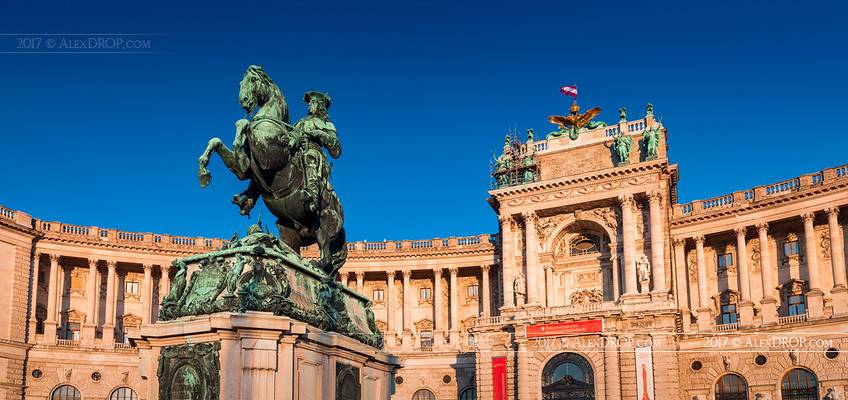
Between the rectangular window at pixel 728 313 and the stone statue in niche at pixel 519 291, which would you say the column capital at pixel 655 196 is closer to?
the rectangular window at pixel 728 313

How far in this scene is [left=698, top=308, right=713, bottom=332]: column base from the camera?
176ft

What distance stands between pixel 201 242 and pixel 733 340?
37900 millimetres

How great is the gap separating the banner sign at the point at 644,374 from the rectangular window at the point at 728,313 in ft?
27.0

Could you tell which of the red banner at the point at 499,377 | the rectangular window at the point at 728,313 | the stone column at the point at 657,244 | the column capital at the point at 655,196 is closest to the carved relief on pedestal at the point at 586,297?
the stone column at the point at 657,244

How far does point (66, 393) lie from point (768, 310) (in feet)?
151

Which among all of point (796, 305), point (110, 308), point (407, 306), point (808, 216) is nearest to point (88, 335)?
point (110, 308)

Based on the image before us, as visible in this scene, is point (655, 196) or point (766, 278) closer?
point (766, 278)

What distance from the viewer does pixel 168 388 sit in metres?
12.7

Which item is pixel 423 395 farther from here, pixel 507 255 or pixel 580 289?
pixel 580 289

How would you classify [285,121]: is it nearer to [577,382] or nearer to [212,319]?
[212,319]

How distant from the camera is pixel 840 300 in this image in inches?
1908

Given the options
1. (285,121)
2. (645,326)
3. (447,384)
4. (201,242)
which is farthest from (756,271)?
(285,121)

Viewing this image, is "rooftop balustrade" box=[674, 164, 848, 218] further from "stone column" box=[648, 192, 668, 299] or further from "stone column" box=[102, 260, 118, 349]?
"stone column" box=[102, 260, 118, 349]

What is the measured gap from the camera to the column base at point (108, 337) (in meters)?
58.2
